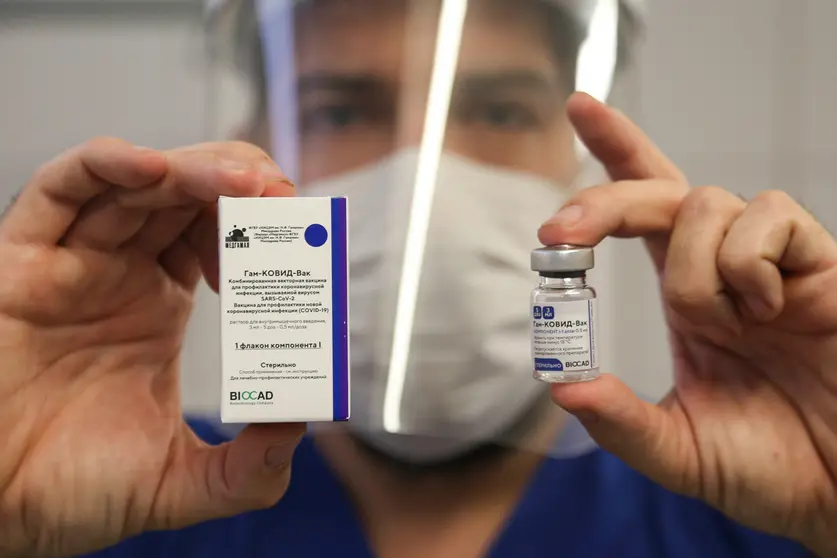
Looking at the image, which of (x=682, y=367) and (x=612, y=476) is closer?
(x=682, y=367)

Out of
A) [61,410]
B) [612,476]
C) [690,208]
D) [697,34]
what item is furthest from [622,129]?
[697,34]

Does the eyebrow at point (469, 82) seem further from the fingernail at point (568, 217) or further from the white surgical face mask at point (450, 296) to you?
the fingernail at point (568, 217)

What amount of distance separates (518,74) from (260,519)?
751 mm

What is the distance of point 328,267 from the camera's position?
1.56ft

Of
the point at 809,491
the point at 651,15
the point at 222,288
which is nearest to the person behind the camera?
the point at 222,288

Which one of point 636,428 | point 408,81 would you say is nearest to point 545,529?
point 636,428

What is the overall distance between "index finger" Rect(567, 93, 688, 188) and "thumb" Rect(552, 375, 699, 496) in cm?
23

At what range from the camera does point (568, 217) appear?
53 centimetres

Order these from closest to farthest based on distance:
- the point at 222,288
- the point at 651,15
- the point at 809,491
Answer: the point at 222,288 < the point at 809,491 < the point at 651,15

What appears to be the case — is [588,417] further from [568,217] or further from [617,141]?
[617,141]

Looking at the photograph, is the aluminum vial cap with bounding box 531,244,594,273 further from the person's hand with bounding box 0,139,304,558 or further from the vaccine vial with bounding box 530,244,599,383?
the person's hand with bounding box 0,139,304,558

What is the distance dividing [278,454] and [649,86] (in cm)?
105

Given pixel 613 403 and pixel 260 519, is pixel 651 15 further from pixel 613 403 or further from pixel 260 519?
pixel 260 519

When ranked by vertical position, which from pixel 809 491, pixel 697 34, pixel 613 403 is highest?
pixel 697 34
